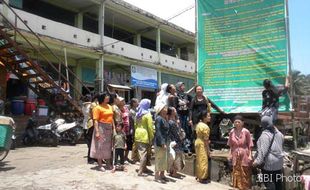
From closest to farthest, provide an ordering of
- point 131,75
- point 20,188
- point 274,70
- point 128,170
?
point 20,188 → point 128,170 → point 274,70 → point 131,75

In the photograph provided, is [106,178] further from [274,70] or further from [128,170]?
[274,70]

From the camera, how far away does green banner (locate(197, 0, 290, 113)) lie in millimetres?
7895

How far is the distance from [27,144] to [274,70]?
26.1 feet

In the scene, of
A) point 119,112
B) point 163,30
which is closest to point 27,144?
point 119,112

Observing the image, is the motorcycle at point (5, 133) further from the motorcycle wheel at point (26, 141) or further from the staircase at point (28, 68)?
the staircase at point (28, 68)

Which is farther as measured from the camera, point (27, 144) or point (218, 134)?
point (27, 144)

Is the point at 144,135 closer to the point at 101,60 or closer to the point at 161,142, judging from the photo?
the point at 161,142

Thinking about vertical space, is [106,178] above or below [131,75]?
below

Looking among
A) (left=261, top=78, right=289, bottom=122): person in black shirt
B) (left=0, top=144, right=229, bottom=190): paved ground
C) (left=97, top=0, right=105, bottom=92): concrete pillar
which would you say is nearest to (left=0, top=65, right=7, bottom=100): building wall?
(left=97, top=0, right=105, bottom=92): concrete pillar

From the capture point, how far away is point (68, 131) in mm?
12086

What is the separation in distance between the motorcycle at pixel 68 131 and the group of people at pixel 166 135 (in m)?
4.45

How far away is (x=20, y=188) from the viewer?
17.9 feet

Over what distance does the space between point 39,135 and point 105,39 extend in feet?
23.7

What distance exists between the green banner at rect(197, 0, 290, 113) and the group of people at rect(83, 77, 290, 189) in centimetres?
76
